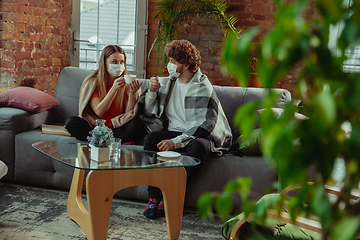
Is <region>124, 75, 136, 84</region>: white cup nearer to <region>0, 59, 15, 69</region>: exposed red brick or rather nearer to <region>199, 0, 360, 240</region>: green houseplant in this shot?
<region>0, 59, 15, 69</region>: exposed red brick

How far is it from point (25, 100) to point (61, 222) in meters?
1.06

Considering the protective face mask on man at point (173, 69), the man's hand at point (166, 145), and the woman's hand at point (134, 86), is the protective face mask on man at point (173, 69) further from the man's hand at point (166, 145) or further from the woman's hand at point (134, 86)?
the man's hand at point (166, 145)

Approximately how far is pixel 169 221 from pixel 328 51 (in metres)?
1.74

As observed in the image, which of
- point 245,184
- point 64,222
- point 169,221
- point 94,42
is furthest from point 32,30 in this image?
point 245,184

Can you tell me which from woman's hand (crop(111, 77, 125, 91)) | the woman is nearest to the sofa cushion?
the woman

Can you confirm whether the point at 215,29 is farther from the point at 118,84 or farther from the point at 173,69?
the point at 118,84

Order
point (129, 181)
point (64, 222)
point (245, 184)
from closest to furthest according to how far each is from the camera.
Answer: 1. point (245, 184)
2. point (129, 181)
3. point (64, 222)

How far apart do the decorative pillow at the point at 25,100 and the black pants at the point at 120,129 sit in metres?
0.32

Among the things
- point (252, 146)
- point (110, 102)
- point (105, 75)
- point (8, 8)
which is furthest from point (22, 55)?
point (252, 146)

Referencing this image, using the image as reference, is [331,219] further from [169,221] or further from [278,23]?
[169,221]

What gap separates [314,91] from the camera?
0.32 m

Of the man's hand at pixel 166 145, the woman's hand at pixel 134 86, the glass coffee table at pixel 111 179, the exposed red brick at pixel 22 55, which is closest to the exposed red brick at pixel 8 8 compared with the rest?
the exposed red brick at pixel 22 55

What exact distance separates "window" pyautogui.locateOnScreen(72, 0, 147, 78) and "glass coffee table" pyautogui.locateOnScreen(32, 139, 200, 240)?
2.15 meters

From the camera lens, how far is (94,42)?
160 inches
